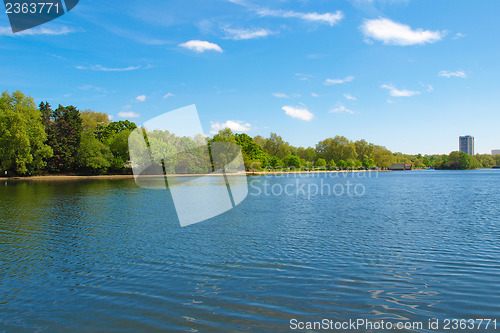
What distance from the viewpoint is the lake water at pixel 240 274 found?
6.99m

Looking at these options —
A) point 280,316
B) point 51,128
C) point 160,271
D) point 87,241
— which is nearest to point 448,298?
point 280,316

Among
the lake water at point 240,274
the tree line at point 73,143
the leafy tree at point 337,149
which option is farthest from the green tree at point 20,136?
the leafy tree at point 337,149

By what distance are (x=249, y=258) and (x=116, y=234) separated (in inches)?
291

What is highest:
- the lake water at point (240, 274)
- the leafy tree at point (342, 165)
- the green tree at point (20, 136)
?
the green tree at point (20, 136)

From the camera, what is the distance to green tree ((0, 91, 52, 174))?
58781 millimetres

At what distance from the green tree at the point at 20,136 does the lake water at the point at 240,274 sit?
167 ft

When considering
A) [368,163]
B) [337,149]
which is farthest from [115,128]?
[368,163]

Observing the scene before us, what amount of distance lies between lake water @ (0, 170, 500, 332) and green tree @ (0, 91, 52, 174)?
167ft

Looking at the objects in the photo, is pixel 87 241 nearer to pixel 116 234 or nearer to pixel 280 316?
pixel 116 234

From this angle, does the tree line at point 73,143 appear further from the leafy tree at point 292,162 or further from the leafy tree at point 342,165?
the leafy tree at point 342,165

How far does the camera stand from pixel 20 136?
5859cm

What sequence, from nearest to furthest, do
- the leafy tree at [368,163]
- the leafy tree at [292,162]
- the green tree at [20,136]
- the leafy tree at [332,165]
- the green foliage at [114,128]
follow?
the green tree at [20,136] < the green foliage at [114,128] < the leafy tree at [292,162] < the leafy tree at [332,165] < the leafy tree at [368,163]

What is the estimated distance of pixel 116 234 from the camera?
15195mm

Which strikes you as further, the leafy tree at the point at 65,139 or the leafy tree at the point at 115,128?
the leafy tree at the point at 115,128
